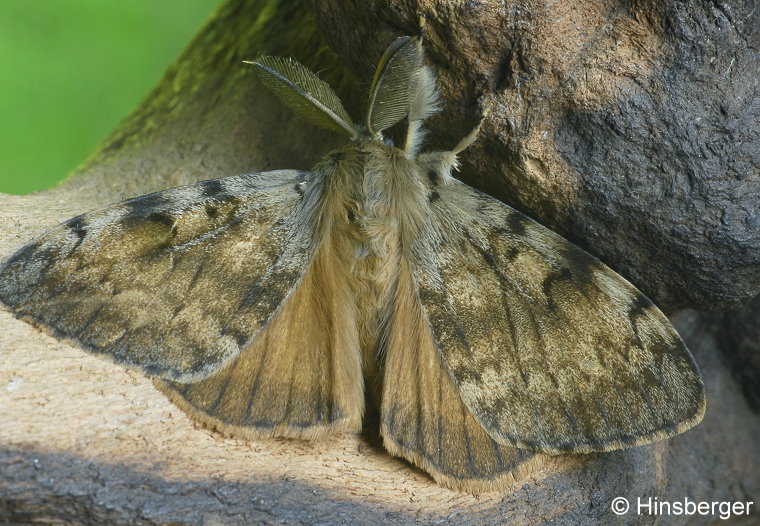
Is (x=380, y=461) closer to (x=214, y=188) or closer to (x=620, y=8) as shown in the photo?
(x=214, y=188)

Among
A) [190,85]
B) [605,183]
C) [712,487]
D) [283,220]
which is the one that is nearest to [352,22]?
[283,220]

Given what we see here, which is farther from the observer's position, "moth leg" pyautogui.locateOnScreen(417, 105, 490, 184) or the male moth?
"moth leg" pyautogui.locateOnScreen(417, 105, 490, 184)

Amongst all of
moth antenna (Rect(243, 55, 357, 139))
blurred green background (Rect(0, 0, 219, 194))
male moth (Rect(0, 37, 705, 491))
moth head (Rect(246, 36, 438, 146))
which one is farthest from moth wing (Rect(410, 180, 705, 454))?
blurred green background (Rect(0, 0, 219, 194))

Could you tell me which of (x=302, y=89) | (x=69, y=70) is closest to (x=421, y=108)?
(x=302, y=89)

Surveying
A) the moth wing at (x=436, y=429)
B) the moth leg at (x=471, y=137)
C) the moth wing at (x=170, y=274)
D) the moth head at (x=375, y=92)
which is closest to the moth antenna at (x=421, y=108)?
the moth head at (x=375, y=92)

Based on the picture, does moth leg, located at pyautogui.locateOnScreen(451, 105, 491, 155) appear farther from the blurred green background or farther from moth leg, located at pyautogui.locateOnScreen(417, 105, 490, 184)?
the blurred green background

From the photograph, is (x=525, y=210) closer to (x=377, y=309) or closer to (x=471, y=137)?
(x=471, y=137)

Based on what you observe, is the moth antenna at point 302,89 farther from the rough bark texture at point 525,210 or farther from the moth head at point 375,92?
the rough bark texture at point 525,210
